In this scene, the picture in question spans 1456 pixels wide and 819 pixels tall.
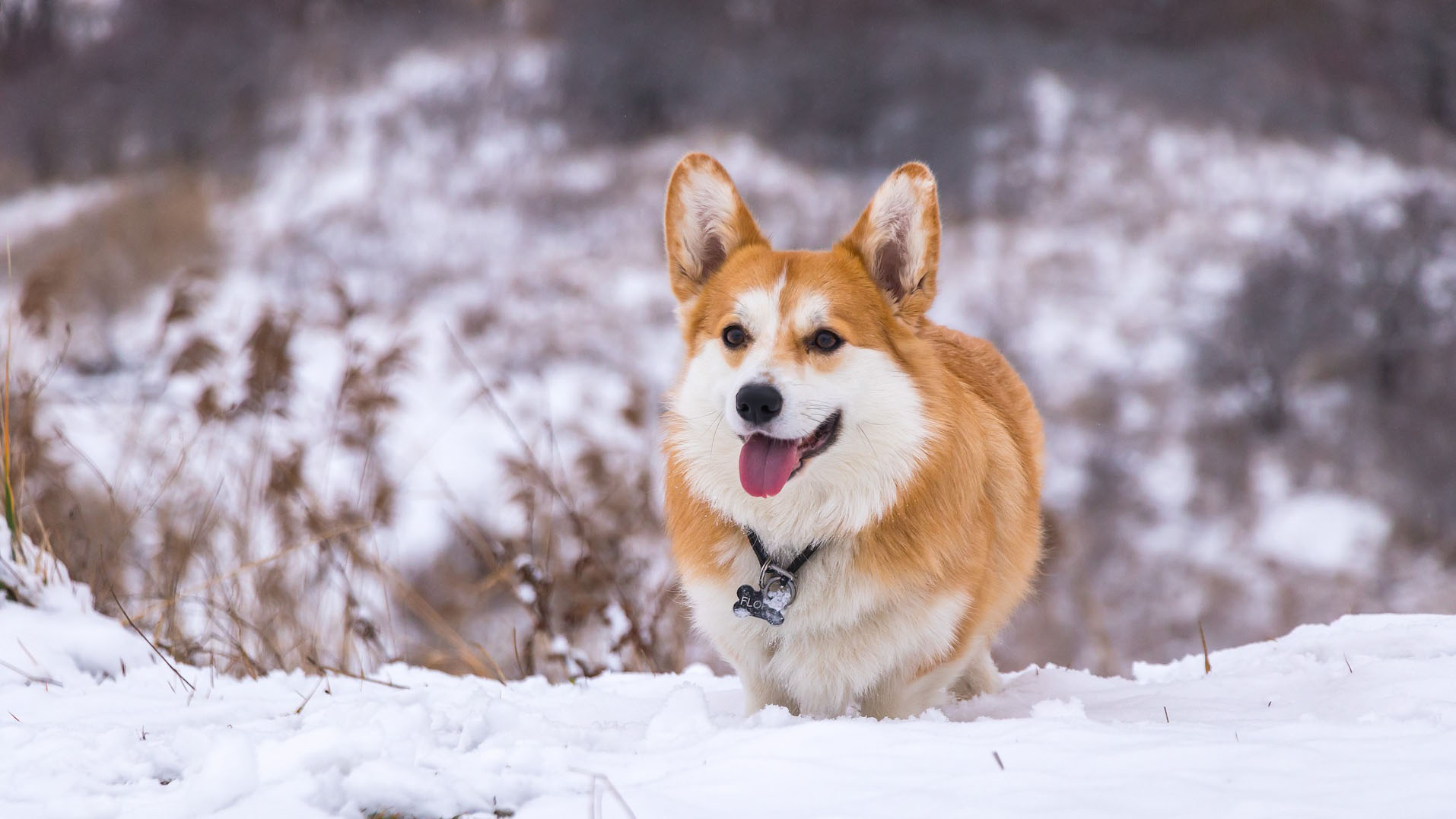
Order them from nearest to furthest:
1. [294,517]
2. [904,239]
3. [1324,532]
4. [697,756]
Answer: [697,756] < [904,239] < [294,517] < [1324,532]

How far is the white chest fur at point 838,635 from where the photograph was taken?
8.26 ft

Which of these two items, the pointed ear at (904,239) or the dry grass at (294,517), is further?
the dry grass at (294,517)

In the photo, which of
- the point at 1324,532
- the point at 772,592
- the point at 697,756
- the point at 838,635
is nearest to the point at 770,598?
the point at 772,592

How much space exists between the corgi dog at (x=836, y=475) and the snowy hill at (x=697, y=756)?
0.26 m

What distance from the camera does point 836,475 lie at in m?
2.60

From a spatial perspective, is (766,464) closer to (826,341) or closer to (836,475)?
(836,475)

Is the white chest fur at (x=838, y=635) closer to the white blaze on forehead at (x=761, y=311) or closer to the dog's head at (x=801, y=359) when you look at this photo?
the dog's head at (x=801, y=359)

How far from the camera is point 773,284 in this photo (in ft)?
9.19

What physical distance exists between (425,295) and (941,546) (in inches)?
856

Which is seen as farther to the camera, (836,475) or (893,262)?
(893,262)

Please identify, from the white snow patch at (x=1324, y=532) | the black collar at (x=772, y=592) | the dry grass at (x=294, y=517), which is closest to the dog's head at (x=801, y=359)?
the black collar at (x=772, y=592)

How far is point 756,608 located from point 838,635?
24cm

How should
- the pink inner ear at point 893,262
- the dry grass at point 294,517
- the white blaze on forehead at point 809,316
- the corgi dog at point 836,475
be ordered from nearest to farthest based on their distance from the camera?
the corgi dog at point 836,475, the white blaze on forehead at point 809,316, the pink inner ear at point 893,262, the dry grass at point 294,517

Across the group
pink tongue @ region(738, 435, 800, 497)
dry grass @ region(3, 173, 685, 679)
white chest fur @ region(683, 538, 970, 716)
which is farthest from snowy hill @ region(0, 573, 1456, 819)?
dry grass @ region(3, 173, 685, 679)
